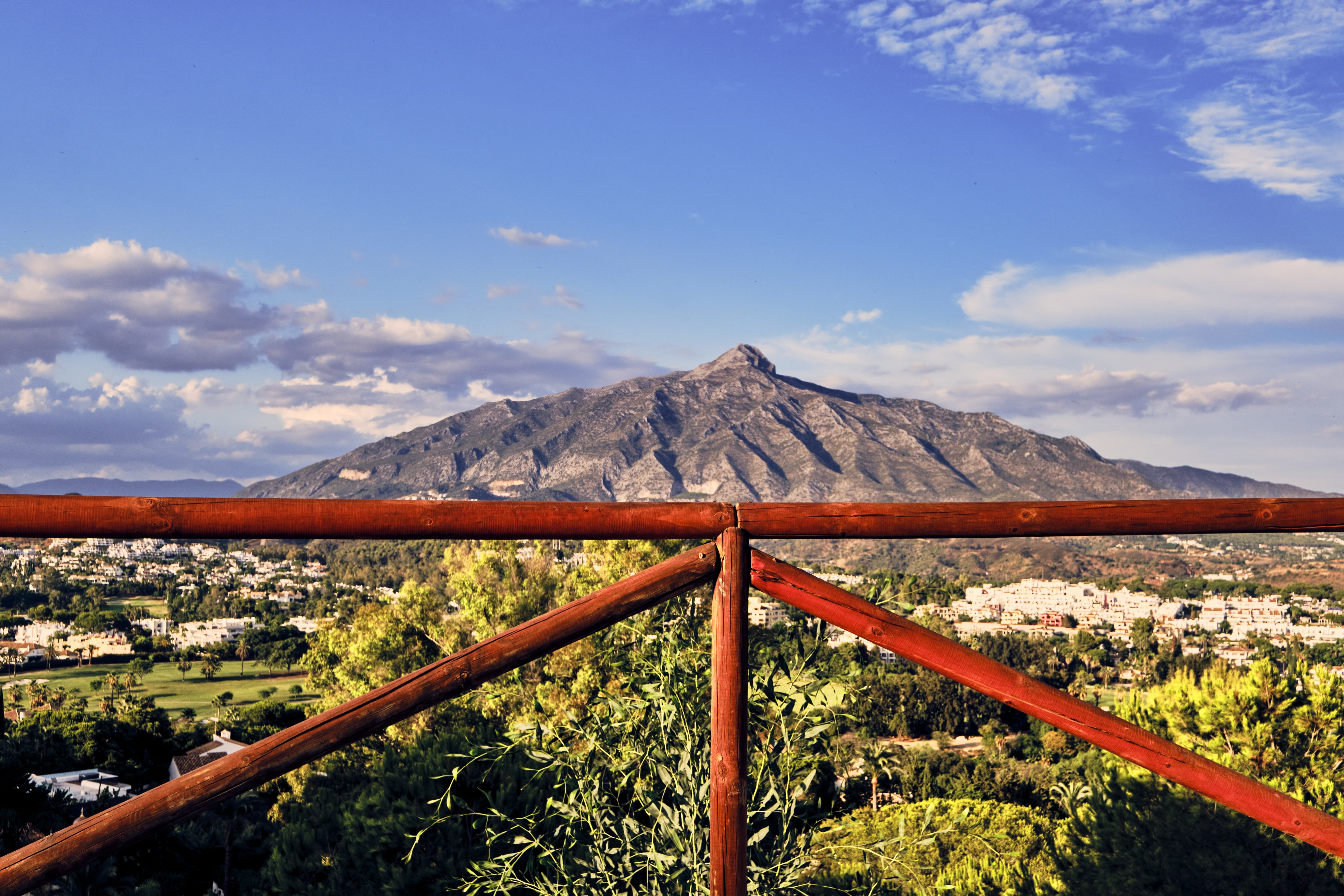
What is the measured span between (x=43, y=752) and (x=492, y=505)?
63.9 ft

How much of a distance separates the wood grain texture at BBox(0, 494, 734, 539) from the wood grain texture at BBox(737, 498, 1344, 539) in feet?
0.31

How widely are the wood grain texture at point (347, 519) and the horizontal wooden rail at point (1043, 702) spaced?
142 millimetres

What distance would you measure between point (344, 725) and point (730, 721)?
18.9 inches

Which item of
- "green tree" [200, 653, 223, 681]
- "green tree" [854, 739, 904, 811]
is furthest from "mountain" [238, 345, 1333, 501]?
"green tree" [854, 739, 904, 811]

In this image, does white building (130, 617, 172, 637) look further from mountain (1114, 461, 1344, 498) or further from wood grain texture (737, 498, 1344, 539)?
mountain (1114, 461, 1344, 498)

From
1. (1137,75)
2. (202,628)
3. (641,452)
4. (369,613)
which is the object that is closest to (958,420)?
(641,452)

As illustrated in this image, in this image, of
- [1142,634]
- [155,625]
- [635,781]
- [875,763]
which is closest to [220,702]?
[155,625]

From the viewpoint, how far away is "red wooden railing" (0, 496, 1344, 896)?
0.92 meters

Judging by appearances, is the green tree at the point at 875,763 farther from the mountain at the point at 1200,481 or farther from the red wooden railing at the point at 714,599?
the mountain at the point at 1200,481

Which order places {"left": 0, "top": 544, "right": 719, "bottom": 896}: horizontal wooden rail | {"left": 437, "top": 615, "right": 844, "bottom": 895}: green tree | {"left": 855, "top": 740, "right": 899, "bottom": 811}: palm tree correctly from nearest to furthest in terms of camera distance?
{"left": 0, "top": 544, "right": 719, "bottom": 896}: horizontal wooden rail, {"left": 437, "top": 615, "right": 844, "bottom": 895}: green tree, {"left": 855, "top": 740, "right": 899, "bottom": 811}: palm tree

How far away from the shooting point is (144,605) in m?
46.2

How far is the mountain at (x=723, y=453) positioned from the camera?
380ft

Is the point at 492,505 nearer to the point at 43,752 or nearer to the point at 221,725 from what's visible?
the point at 43,752

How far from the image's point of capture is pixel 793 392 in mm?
162875
